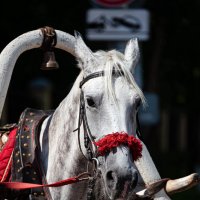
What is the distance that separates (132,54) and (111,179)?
3.14 ft

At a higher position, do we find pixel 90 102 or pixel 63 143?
pixel 90 102

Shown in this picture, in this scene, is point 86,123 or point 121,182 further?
point 86,123

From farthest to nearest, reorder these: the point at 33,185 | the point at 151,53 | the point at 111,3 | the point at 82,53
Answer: the point at 151,53, the point at 111,3, the point at 82,53, the point at 33,185

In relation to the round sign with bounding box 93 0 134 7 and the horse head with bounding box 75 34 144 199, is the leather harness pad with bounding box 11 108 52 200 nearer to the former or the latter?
the horse head with bounding box 75 34 144 199

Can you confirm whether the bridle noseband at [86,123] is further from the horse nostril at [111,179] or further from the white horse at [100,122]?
the horse nostril at [111,179]

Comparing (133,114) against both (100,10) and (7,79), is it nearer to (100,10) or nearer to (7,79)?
(7,79)

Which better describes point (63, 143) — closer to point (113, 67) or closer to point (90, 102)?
point (90, 102)

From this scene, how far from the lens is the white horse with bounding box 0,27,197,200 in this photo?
478cm

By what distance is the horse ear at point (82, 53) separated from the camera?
5.17m

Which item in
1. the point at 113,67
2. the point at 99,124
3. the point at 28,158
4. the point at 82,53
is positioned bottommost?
the point at 28,158

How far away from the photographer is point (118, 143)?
4742mm

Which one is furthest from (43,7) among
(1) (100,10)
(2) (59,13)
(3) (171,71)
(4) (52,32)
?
(4) (52,32)

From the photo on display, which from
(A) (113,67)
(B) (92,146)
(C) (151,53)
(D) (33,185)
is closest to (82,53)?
(A) (113,67)

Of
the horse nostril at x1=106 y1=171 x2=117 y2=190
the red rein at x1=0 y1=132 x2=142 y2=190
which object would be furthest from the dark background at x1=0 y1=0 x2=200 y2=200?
the horse nostril at x1=106 y1=171 x2=117 y2=190
